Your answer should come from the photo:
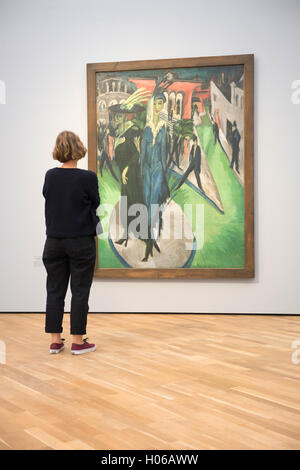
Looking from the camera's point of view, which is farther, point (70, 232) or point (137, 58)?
point (137, 58)

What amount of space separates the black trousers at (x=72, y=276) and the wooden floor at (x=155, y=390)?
223 millimetres

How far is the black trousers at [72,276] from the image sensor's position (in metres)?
2.99

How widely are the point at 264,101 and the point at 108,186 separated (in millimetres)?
1555

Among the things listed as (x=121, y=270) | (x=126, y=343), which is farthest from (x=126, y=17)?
(x=126, y=343)

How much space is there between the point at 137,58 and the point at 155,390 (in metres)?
3.18

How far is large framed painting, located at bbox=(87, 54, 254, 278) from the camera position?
14.3 ft

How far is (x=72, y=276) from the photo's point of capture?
120 inches

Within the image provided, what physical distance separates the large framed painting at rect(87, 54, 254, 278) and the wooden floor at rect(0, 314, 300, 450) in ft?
2.74

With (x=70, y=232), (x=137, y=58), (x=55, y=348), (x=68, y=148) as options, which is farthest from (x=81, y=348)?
(x=137, y=58)

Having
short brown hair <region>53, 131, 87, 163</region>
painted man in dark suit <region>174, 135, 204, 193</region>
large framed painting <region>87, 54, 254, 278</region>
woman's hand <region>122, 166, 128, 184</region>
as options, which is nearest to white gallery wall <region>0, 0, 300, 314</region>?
large framed painting <region>87, 54, 254, 278</region>

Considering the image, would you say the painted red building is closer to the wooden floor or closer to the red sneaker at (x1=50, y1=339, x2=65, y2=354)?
the wooden floor

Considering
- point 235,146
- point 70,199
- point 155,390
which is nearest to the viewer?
point 155,390

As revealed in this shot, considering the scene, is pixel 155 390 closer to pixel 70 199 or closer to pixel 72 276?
pixel 72 276

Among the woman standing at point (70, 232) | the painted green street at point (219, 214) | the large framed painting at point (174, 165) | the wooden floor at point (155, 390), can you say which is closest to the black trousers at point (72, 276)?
the woman standing at point (70, 232)
